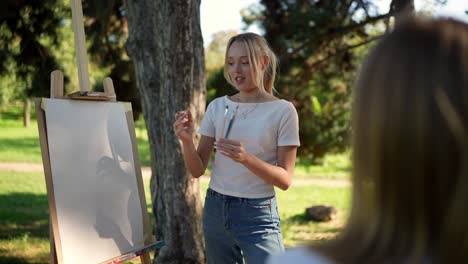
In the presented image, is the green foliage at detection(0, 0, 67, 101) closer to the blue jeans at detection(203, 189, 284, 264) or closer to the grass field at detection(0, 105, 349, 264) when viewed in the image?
the grass field at detection(0, 105, 349, 264)

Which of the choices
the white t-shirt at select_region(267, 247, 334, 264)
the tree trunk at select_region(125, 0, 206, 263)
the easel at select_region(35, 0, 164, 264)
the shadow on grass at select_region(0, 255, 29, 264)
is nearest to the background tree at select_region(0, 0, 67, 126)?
the shadow on grass at select_region(0, 255, 29, 264)

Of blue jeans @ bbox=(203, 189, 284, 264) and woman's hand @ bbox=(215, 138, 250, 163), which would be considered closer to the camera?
woman's hand @ bbox=(215, 138, 250, 163)

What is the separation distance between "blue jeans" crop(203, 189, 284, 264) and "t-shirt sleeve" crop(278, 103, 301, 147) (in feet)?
0.69

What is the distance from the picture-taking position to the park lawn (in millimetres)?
4663

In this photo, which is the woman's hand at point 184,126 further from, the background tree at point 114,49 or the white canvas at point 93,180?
the background tree at point 114,49

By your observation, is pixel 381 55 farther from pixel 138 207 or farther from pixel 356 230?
pixel 138 207

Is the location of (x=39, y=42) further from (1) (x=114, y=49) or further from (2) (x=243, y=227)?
(2) (x=243, y=227)

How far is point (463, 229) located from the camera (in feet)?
1.99

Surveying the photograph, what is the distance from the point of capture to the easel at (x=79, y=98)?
241cm

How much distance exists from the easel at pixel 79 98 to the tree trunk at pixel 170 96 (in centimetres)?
63

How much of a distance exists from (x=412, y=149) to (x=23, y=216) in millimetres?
6166

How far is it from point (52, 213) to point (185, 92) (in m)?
1.22

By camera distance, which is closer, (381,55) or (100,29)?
(381,55)

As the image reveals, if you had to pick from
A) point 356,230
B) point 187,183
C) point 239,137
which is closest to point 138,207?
point 187,183
